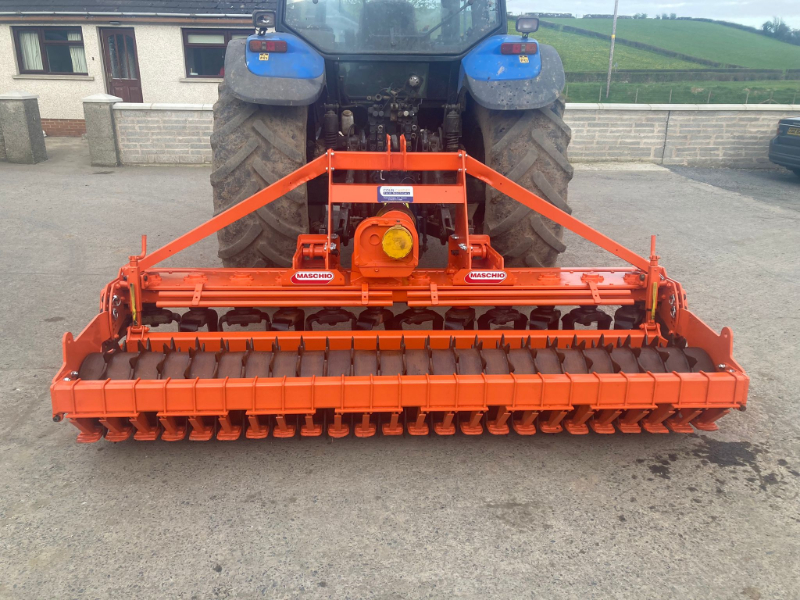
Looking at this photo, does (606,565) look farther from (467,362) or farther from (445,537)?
(467,362)

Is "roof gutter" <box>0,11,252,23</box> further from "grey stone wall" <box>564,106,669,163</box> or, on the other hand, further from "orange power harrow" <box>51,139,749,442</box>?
"orange power harrow" <box>51,139,749,442</box>

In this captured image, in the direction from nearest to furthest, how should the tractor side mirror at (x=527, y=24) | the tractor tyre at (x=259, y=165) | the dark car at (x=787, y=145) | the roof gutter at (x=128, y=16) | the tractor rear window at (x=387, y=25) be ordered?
1. the tractor tyre at (x=259, y=165)
2. the tractor side mirror at (x=527, y=24)
3. the tractor rear window at (x=387, y=25)
4. the dark car at (x=787, y=145)
5. the roof gutter at (x=128, y=16)

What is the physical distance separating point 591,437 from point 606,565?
0.89 m

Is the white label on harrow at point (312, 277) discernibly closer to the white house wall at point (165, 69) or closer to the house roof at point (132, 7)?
the white house wall at point (165, 69)

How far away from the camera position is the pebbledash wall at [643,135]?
10.9 meters

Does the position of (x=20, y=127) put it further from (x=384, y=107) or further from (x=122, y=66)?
(x=384, y=107)

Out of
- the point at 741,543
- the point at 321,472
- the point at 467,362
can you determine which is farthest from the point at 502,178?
the point at 741,543

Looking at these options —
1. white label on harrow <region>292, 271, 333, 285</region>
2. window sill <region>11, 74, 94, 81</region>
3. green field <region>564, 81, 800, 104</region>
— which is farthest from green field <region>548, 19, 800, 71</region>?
white label on harrow <region>292, 271, 333, 285</region>

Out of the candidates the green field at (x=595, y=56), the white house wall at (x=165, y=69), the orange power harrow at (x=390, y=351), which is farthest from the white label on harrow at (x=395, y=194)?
the green field at (x=595, y=56)

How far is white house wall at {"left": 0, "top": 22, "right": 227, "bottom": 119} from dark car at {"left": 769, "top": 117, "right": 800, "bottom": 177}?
11360 mm

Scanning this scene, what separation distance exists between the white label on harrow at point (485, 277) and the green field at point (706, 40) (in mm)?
41060

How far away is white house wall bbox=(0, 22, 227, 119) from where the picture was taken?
14.5 meters

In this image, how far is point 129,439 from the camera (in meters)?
3.00

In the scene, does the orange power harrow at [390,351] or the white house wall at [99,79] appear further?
the white house wall at [99,79]
